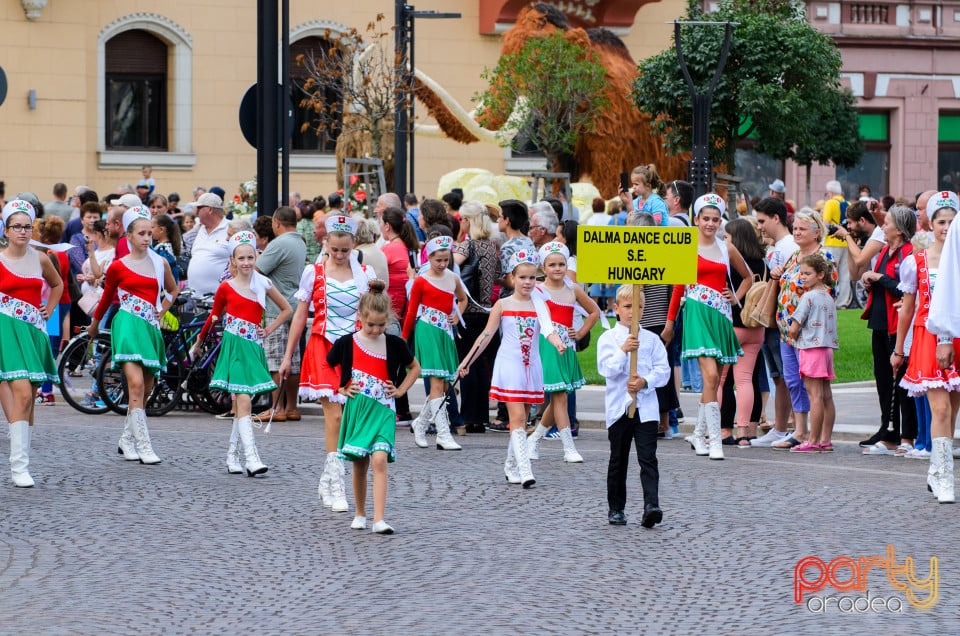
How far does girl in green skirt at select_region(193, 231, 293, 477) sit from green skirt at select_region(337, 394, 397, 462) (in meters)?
2.10

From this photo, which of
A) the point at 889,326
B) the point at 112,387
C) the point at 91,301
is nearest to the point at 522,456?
the point at 889,326

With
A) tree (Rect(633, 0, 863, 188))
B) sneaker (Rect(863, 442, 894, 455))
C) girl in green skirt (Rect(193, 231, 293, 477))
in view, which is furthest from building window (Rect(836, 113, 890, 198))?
Result: girl in green skirt (Rect(193, 231, 293, 477))

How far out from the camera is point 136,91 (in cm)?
3409

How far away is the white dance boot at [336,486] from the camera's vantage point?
384 inches

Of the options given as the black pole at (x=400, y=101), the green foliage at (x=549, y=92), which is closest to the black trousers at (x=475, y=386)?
the black pole at (x=400, y=101)

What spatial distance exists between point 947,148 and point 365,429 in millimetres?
35451

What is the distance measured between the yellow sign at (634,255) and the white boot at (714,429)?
2.37 metres

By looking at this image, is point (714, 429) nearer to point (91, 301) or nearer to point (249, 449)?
point (249, 449)

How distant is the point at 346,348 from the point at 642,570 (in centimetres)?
223

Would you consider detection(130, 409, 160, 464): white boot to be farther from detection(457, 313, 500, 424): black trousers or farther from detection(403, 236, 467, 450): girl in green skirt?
detection(457, 313, 500, 424): black trousers

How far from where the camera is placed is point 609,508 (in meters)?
9.38

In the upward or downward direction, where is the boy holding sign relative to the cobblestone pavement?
upward

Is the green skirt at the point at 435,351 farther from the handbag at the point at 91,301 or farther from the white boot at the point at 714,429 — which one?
the handbag at the point at 91,301

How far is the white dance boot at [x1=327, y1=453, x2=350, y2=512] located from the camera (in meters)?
9.75
